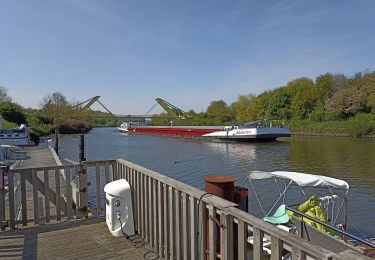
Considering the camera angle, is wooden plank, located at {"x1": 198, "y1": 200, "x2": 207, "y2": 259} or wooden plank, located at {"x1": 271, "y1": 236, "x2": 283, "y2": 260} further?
wooden plank, located at {"x1": 198, "y1": 200, "x2": 207, "y2": 259}

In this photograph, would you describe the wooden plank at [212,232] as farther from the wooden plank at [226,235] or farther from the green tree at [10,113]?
the green tree at [10,113]

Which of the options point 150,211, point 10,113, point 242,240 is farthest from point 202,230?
point 10,113

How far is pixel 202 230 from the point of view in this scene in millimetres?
3412

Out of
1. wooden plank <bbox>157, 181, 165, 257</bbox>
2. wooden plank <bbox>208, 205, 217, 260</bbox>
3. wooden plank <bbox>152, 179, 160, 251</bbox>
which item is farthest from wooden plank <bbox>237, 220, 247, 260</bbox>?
wooden plank <bbox>152, 179, 160, 251</bbox>

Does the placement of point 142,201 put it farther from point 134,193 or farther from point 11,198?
point 11,198

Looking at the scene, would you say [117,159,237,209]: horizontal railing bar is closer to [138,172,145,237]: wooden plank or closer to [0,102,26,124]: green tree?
[138,172,145,237]: wooden plank

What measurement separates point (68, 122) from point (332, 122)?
170ft

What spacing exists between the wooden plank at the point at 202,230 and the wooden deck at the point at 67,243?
1.18m

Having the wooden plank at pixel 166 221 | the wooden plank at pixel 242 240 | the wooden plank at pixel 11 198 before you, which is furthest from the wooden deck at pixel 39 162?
the wooden plank at pixel 242 240

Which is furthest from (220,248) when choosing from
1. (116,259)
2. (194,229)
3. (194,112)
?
(194,112)

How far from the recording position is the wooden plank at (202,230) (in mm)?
3359

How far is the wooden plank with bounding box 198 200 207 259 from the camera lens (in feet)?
11.0

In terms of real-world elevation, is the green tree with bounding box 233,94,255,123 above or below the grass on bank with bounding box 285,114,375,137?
above

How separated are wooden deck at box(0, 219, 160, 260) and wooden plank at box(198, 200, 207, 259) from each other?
1.18 m
